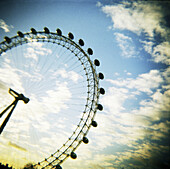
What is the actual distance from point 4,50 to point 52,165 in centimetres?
2306

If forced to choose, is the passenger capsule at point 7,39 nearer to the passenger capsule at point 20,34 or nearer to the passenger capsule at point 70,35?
the passenger capsule at point 20,34

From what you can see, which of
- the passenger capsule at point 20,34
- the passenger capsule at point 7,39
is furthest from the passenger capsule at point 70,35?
the passenger capsule at point 7,39

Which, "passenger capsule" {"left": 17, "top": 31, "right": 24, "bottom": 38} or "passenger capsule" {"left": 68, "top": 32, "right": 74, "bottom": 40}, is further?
"passenger capsule" {"left": 17, "top": 31, "right": 24, "bottom": 38}

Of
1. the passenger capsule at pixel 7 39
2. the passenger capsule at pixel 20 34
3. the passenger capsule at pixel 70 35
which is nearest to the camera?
the passenger capsule at pixel 70 35

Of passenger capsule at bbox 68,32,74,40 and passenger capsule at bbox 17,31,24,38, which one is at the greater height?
passenger capsule at bbox 68,32,74,40

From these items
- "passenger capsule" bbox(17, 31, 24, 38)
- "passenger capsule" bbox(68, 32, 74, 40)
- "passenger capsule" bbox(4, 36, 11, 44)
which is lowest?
"passenger capsule" bbox(4, 36, 11, 44)

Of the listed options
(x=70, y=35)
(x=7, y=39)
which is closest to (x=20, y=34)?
(x=7, y=39)

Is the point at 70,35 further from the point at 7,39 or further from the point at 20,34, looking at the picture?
the point at 7,39

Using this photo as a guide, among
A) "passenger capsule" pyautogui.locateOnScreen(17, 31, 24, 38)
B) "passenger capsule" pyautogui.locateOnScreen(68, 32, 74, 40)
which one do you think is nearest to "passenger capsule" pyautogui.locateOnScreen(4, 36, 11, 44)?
"passenger capsule" pyautogui.locateOnScreen(17, 31, 24, 38)

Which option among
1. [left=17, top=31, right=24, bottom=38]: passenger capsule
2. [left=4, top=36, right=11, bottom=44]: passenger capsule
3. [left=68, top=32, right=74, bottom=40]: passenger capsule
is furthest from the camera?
[left=4, top=36, right=11, bottom=44]: passenger capsule

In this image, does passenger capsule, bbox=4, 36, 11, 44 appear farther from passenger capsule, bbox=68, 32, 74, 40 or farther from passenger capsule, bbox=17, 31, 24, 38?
passenger capsule, bbox=68, 32, 74, 40

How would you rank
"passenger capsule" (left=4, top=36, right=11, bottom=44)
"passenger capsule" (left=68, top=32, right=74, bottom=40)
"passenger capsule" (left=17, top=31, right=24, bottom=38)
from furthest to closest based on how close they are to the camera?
"passenger capsule" (left=4, top=36, right=11, bottom=44), "passenger capsule" (left=17, top=31, right=24, bottom=38), "passenger capsule" (left=68, top=32, right=74, bottom=40)

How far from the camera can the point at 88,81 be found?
55.3 ft

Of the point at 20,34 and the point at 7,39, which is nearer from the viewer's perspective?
the point at 20,34
